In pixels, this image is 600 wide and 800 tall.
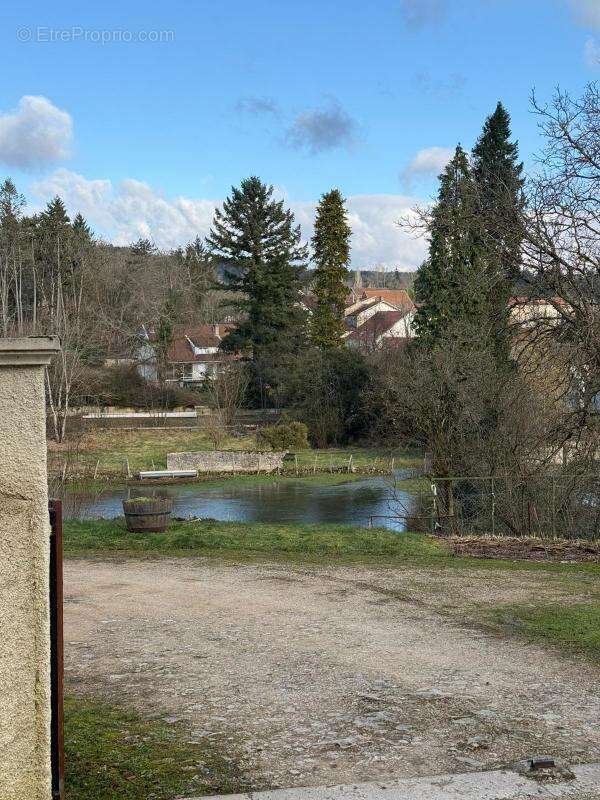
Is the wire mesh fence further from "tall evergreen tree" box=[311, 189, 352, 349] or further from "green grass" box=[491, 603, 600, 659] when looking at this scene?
"tall evergreen tree" box=[311, 189, 352, 349]

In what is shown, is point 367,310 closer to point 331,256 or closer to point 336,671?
point 331,256

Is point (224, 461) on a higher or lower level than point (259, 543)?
lower

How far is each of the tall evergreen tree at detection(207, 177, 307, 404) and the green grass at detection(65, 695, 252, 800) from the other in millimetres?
54838

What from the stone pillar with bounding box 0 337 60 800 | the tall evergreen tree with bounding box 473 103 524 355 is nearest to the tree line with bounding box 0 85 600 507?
the tall evergreen tree with bounding box 473 103 524 355

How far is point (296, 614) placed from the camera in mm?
9836

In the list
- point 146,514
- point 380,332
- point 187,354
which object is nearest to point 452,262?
point 146,514

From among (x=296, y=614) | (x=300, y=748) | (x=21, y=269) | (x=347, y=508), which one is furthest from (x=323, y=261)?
→ (x=300, y=748)

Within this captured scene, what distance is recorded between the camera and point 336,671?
7.52m

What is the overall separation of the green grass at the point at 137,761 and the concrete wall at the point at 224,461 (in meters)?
40.3

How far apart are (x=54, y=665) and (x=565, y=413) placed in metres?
13.2

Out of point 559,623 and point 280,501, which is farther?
point 280,501

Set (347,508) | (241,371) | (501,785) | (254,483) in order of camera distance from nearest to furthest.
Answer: (501,785), (347,508), (254,483), (241,371)

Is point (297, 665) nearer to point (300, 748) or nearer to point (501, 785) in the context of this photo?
point (300, 748)

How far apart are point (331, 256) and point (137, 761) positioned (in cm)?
6222
